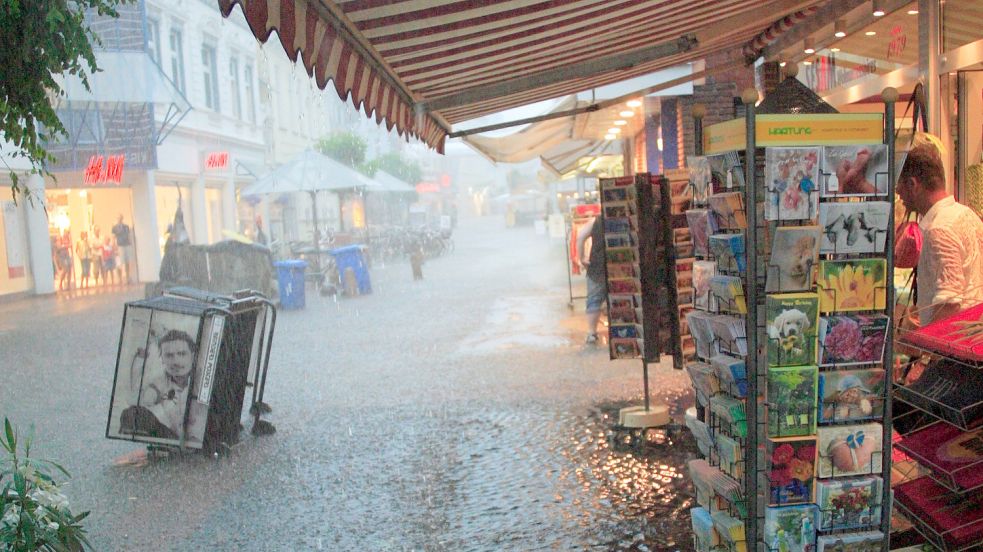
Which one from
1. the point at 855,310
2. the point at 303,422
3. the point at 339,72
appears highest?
the point at 339,72

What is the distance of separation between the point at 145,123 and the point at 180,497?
19.5 metres

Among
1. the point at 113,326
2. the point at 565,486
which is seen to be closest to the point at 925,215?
the point at 565,486

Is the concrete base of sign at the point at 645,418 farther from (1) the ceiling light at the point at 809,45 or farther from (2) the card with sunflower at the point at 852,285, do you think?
(2) the card with sunflower at the point at 852,285

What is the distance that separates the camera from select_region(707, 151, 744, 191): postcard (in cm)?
337

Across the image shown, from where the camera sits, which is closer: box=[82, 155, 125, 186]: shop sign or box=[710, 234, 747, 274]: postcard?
box=[710, 234, 747, 274]: postcard

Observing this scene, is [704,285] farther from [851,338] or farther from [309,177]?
[309,177]

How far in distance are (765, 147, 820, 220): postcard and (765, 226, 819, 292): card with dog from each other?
0.06 m

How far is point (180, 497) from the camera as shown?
5.87 metres

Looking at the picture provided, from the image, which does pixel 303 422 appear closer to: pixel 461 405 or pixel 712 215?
pixel 461 405

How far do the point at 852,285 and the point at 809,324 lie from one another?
0.22 meters

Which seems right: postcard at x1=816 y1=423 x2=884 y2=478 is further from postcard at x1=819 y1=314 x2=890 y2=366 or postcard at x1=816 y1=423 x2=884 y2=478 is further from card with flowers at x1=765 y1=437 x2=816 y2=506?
postcard at x1=819 y1=314 x2=890 y2=366

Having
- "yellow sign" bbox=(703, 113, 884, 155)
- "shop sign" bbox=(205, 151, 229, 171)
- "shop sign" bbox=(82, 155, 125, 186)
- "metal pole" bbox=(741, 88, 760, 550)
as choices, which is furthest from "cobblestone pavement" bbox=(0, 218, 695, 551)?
"shop sign" bbox=(205, 151, 229, 171)

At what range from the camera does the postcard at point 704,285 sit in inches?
142

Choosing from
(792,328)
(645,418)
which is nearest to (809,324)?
(792,328)
